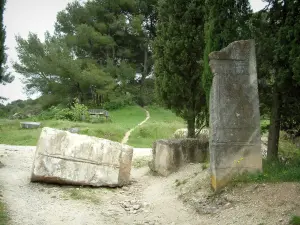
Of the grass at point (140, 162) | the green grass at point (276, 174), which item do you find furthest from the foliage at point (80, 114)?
the green grass at point (276, 174)

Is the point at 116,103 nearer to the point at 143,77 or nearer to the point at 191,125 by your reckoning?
the point at 143,77

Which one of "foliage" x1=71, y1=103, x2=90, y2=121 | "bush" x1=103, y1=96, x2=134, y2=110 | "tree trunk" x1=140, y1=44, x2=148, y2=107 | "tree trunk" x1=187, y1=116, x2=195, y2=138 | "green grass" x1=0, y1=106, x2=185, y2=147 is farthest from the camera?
"tree trunk" x1=140, y1=44, x2=148, y2=107

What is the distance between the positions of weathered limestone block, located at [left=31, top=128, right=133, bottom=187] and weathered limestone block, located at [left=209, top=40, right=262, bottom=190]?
2.64 meters

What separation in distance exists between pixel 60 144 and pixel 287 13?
20.3 ft

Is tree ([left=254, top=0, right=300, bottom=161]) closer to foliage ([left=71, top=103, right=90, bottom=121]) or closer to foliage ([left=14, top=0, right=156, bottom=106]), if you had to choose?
foliage ([left=71, top=103, right=90, bottom=121])

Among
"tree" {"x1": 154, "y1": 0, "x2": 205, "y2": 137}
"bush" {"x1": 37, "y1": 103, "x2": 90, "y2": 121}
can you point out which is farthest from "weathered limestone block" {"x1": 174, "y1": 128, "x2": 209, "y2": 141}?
"bush" {"x1": 37, "y1": 103, "x2": 90, "y2": 121}

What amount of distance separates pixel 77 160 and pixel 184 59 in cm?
471

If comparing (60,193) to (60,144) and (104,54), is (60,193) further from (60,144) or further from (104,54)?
(104,54)

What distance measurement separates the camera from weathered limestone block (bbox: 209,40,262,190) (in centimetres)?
773

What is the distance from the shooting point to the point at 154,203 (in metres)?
8.20

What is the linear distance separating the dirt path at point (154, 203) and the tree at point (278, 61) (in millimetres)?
2020

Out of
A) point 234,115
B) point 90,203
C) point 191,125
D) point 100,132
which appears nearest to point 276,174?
point 234,115

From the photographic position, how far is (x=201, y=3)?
1148 centimetres

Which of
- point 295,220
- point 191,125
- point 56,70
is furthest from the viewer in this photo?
point 56,70
